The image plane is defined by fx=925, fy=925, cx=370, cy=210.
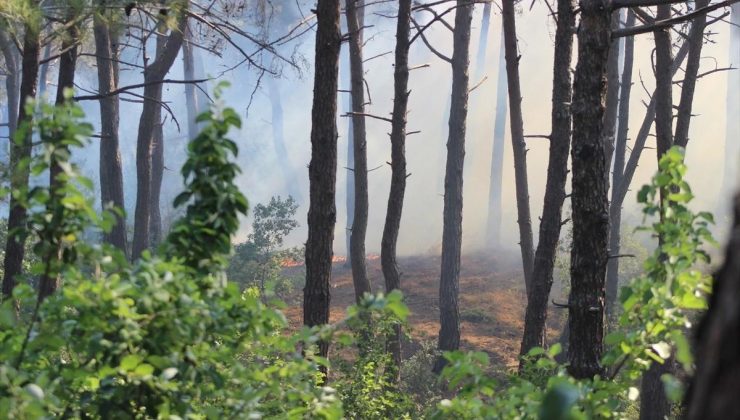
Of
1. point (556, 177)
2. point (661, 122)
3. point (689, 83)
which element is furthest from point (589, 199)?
point (689, 83)

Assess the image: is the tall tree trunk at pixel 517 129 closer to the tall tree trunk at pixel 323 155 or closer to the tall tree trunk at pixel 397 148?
the tall tree trunk at pixel 397 148

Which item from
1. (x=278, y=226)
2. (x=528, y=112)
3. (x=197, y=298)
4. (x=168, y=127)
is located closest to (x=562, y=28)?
(x=197, y=298)

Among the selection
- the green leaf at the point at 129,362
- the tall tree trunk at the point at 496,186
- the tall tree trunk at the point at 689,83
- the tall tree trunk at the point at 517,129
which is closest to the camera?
the green leaf at the point at 129,362

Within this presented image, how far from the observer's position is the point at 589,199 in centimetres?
630

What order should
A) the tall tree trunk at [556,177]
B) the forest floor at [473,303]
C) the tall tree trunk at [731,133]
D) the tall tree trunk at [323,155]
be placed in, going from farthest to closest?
the tall tree trunk at [731,133]
the forest floor at [473,303]
the tall tree trunk at [556,177]
the tall tree trunk at [323,155]

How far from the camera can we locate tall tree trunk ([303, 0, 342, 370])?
9.02 m

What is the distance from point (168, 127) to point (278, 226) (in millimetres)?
39528

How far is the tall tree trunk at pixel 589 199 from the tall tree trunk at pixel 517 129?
22.4ft

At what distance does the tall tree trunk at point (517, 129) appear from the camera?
43.6 ft

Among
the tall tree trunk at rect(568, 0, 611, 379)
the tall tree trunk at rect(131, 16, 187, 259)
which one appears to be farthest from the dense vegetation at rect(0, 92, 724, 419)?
the tall tree trunk at rect(131, 16, 187, 259)

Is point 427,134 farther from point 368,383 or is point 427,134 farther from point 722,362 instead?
point 722,362

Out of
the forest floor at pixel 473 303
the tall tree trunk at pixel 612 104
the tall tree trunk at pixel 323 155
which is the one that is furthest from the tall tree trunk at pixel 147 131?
the tall tree trunk at pixel 323 155

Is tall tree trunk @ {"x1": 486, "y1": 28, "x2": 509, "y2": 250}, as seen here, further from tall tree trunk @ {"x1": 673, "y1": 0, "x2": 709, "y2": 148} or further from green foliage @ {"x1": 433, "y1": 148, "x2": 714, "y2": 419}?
green foliage @ {"x1": 433, "y1": 148, "x2": 714, "y2": 419}

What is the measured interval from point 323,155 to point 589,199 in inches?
136
